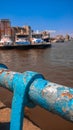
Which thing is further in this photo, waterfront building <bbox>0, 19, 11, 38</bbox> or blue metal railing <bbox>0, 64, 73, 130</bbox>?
waterfront building <bbox>0, 19, 11, 38</bbox>

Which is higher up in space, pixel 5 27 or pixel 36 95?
pixel 5 27

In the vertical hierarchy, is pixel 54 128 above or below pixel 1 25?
below

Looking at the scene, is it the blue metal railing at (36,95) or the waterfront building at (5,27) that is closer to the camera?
the blue metal railing at (36,95)

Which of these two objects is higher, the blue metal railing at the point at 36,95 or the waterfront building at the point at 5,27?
the waterfront building at the point at 5,27

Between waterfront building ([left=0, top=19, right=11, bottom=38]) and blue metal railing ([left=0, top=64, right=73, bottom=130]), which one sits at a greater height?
waterfront building ([left=0, top=19, right=11, bottom=38])

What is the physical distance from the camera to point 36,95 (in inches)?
56.9

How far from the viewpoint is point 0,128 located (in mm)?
3531

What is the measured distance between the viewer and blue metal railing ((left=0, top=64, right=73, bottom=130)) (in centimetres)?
127

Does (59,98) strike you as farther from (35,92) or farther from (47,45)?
(47,45)

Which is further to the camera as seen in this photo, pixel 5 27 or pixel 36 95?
pixel 5 27

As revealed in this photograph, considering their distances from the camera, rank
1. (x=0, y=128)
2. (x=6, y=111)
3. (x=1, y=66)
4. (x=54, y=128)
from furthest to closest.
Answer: (x=54, y=128) < (x=6, y=111) < (x=0, y=128) < (x=1, y=66)

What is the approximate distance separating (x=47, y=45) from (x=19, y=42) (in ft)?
23.4

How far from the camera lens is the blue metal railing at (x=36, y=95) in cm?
127

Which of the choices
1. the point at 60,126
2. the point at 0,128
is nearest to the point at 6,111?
the point at 0,128
